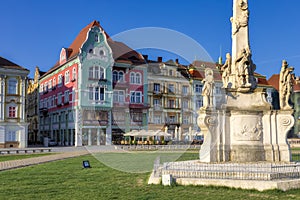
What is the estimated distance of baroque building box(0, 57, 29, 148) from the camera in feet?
182

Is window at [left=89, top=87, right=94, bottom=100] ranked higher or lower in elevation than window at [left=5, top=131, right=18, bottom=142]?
higher

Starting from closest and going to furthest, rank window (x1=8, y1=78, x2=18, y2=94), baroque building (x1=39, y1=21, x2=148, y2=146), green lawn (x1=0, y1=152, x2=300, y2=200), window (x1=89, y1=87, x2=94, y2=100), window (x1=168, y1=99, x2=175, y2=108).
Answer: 1. green lawn (x1=0, y1=152, x2=300, y2=200)
2. window (x1=8, y1=78, x2=18, y2=94)
3. baroque building (x1=39, y1=21, x2=148, y2=146)
4. window (x1=89, y1=87, x2=94, y2=100)
5. window (x1=168, y1=99, x2=175, y2=108)

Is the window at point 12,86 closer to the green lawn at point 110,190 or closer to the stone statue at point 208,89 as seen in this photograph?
the green lawn at point 110,190

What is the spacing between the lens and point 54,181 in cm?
1562

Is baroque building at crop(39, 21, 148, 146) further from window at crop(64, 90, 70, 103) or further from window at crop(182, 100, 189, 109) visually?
window at crop(182, 100, 189, 109)

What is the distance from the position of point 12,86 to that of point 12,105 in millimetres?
2745

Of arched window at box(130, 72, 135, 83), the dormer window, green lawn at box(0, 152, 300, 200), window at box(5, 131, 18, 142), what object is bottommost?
green lawn at box(0, 152, 300, 200)

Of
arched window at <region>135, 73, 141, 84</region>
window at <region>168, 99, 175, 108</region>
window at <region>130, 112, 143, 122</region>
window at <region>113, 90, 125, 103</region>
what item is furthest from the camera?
window at <region>168, 99, 175, 108</region>

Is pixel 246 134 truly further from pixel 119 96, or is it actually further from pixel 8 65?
pixel 8 65

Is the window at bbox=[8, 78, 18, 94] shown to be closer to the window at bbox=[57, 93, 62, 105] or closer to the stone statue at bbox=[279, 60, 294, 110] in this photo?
the window at bbox=[57, 93, 62, 105]

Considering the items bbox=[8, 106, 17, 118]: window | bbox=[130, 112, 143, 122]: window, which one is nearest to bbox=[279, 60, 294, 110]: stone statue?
bbox=[130, 112, 143, 122]: window

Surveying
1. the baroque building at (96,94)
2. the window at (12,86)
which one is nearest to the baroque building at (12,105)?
the window at (12,86)

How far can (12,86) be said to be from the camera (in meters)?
56.5

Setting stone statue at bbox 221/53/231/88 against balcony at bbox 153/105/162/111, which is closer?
stone statue at bbox 221/53/231/88
